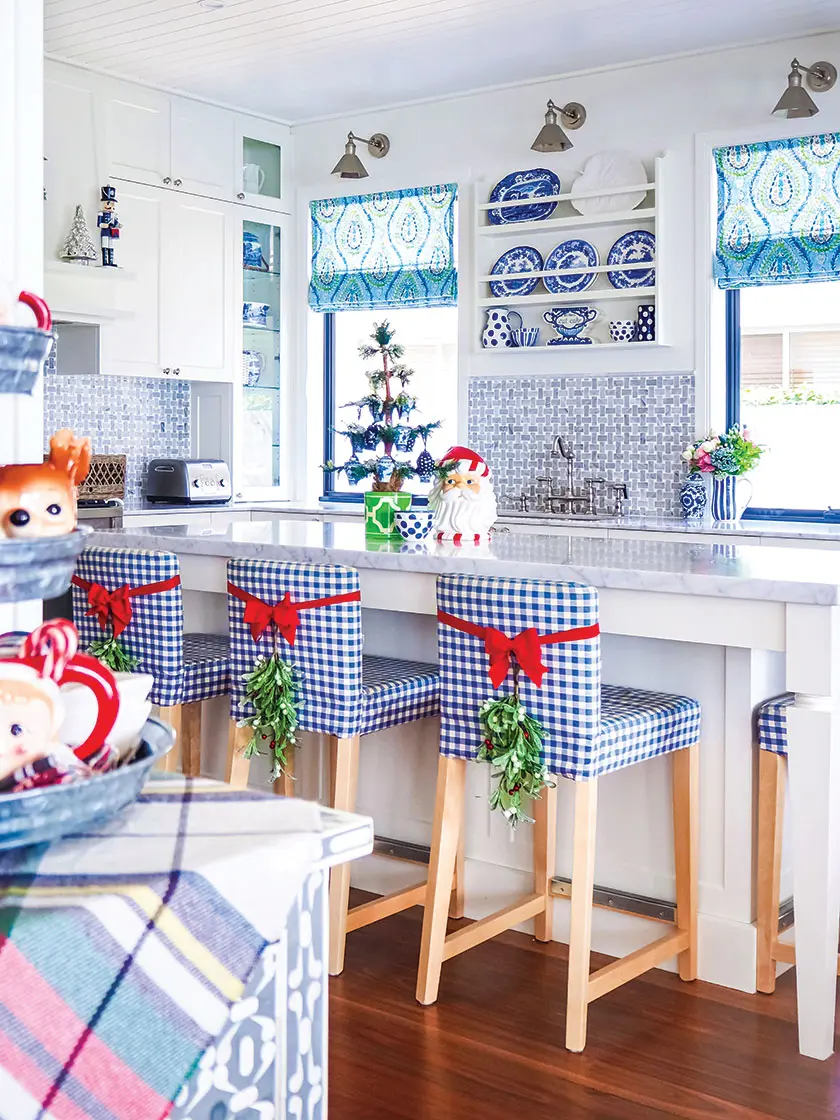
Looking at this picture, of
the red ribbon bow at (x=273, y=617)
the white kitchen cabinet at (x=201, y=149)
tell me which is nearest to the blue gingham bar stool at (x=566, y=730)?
the red ribbon bow at (x=273, y=617)

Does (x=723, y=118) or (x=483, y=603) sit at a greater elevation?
(x=723, y=118)

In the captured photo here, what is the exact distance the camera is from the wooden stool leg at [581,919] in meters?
2.45

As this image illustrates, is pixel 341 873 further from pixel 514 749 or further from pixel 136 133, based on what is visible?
pixel 136 133

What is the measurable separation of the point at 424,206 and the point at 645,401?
57.9 inches

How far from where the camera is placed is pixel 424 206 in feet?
19.5

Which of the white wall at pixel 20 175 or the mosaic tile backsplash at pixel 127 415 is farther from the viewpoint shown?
the mosaic tile backsplash at pixel 127 415

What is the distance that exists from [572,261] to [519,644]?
132 inches

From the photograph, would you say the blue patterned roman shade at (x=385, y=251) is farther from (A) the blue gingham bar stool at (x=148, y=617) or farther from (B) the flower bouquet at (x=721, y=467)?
(A) the blue gingham bar stool at (x=148, y=617)

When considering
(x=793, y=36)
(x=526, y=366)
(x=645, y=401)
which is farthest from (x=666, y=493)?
(x=793, y=36)

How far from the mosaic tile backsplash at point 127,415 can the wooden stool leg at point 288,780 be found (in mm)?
2777

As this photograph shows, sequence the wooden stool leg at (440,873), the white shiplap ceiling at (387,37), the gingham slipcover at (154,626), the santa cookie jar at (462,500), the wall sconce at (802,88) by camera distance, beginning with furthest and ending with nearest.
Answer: the white shiplap ceiling at (387,37) < the wall sconce at (802,88) < the santa cookie jar at (462,500) < the gingham slipcover at (154,626) < the wooden stool leg at (440,873)

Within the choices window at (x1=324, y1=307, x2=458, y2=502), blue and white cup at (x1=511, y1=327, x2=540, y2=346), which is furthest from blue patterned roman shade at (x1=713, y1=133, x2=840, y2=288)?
window at (x1=324, y1=307, x2=458, y2=502)

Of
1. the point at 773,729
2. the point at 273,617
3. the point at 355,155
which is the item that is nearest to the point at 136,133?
the point at 355,155

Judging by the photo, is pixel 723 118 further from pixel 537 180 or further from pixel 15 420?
pixel 15 420
